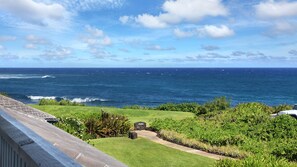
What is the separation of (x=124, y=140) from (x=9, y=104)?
31.5 ft

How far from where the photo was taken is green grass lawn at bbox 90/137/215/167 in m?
13.7

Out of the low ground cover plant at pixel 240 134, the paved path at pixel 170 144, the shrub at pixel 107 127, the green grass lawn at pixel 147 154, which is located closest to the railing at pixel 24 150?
the low ground cover plant at pixel 240 134

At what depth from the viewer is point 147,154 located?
589 inches

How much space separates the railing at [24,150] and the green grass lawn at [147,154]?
1027 cm

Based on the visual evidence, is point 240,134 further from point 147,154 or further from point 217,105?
point 217,105

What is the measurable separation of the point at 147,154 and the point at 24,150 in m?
12.7

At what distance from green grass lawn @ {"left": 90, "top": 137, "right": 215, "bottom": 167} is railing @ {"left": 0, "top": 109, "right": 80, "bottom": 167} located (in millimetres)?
10270

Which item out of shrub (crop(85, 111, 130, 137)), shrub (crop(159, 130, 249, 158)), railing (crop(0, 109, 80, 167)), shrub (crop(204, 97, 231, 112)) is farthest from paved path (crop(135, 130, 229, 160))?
railing (crop(0, 109, 80, 167))

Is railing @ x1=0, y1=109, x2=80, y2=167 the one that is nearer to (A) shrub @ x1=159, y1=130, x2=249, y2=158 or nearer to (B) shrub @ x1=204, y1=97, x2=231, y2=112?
(A) shrub @ x1=159, y1=130, x2=249, y2=158

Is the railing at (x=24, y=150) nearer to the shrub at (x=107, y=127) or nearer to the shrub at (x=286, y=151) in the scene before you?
the shrub at (x=286, y=151)

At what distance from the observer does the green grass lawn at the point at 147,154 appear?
44.9ft

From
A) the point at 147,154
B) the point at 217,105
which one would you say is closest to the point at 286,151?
the point at 147,154

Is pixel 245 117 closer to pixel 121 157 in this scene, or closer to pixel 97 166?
pixel 121 157

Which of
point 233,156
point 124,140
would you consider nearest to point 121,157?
point 124,140
